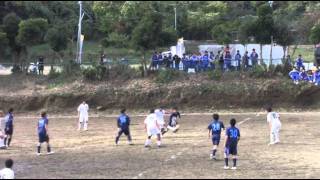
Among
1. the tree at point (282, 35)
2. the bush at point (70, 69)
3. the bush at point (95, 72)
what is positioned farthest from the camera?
the bush at point (70, 69)

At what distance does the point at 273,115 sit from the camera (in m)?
25.8

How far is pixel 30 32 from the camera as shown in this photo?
5012 cm

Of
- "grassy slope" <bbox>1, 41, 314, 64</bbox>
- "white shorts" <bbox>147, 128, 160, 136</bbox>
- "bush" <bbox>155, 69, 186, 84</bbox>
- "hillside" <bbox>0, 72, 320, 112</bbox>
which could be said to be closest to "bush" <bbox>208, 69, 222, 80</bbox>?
→ "hillside" <bbox>0, 72, 320, 112</bbox>

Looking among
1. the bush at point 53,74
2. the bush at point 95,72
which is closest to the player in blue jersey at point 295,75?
the bush at point 95,72

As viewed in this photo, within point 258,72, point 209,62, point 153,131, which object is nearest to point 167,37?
point 209,62

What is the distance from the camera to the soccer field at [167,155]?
19.1m

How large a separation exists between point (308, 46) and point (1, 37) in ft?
114

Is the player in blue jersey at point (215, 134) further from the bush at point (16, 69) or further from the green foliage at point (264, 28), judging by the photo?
the bush at point (16, 69)

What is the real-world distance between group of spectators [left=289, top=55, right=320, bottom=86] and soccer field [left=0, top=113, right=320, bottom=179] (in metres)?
9.67

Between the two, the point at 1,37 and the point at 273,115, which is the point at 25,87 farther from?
the point at 273,115

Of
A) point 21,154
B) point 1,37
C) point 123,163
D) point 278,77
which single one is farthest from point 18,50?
point 123,163

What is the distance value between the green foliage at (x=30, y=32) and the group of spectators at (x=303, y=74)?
21379mm

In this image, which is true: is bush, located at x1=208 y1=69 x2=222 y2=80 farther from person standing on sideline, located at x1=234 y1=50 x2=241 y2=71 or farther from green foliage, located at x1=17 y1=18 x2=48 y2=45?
green foliage, located at x1=17 y1=18 x2=48 y2=45

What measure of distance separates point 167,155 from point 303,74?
938 inches
